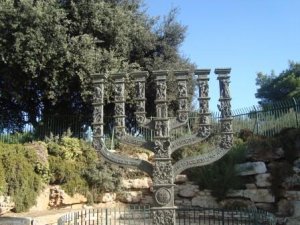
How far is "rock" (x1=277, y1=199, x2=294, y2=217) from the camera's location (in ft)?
43.0

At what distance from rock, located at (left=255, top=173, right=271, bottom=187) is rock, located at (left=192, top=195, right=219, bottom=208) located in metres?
1.50

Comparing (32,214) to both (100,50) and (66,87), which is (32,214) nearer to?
(66,87)

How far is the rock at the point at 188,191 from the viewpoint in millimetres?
14844

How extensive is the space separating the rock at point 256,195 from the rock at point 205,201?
553mm

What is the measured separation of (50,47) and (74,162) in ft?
14.2

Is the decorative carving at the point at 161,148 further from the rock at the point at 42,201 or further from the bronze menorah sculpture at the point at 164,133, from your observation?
the rock at the point at 42,201

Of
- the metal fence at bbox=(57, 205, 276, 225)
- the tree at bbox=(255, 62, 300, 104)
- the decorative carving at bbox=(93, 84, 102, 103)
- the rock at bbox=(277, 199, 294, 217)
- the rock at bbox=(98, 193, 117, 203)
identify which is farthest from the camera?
the tree at bbox=(255, 62, 300, 104)

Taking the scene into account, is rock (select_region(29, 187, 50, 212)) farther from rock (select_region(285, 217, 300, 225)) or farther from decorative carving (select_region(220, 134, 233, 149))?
rock (select_region(285, 217, 300, 225))

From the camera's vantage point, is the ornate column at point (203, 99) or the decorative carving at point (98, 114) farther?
the decorative carving at point (98, 114)

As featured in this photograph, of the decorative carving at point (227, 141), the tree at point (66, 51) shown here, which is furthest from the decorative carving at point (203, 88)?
the tree at point (66, 51)

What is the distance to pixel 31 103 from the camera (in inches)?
708

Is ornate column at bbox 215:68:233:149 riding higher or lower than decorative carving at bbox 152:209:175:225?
higher

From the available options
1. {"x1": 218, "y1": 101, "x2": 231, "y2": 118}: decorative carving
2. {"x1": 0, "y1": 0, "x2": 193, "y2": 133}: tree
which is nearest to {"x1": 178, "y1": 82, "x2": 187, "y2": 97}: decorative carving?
{"x1": 218, "y1": 101, "x2": 231, "y2": 118}: decorative carving

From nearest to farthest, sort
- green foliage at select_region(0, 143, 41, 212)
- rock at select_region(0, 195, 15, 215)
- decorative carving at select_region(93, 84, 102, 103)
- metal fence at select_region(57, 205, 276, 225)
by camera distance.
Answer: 1. decorative carving at select_region(93, 84, 102, 103)
2. rock at select_region(0, 195, 15, 215)
3. metal fence at select_region(57, 205, 276, 225)
4. green foliage at select_region(0, 143, 41, 212)
